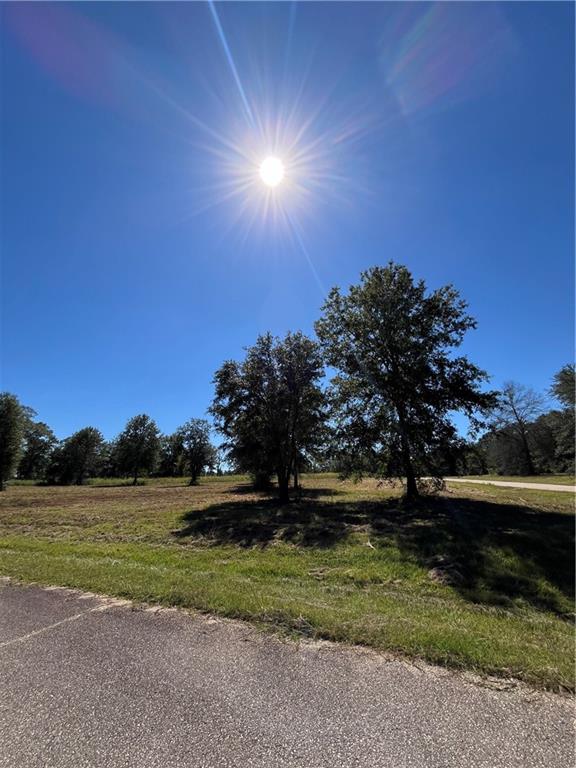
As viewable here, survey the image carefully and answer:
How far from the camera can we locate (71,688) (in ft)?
12.2

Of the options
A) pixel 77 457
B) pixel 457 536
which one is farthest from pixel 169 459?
pixel 457 536

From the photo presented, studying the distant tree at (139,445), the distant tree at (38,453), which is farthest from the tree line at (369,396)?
the distant tree at (38,453)

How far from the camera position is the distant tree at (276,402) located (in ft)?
83.8

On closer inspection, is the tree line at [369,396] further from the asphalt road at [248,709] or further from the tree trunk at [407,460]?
the asphalt road at [248,709]

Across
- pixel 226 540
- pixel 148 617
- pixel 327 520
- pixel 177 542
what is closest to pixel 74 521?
pixel 177 542

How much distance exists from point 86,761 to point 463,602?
6.43 metres

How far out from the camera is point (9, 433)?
4594 centimetres

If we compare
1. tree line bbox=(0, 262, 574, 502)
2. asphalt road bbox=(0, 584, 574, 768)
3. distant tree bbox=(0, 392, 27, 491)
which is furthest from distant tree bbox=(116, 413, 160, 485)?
asphalt road bbox=(0, 584, 574, 768)

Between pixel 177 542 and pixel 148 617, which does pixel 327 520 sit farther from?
pixel 148 617

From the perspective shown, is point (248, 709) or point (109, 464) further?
point (109, 464)

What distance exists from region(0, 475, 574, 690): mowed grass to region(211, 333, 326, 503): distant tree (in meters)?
9.92

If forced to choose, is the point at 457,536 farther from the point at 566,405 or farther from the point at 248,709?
the point at 566,405

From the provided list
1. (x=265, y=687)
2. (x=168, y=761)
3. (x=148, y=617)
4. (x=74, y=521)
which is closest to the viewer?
(x=168, y=761)

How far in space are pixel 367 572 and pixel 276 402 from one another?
17259 millimetres
